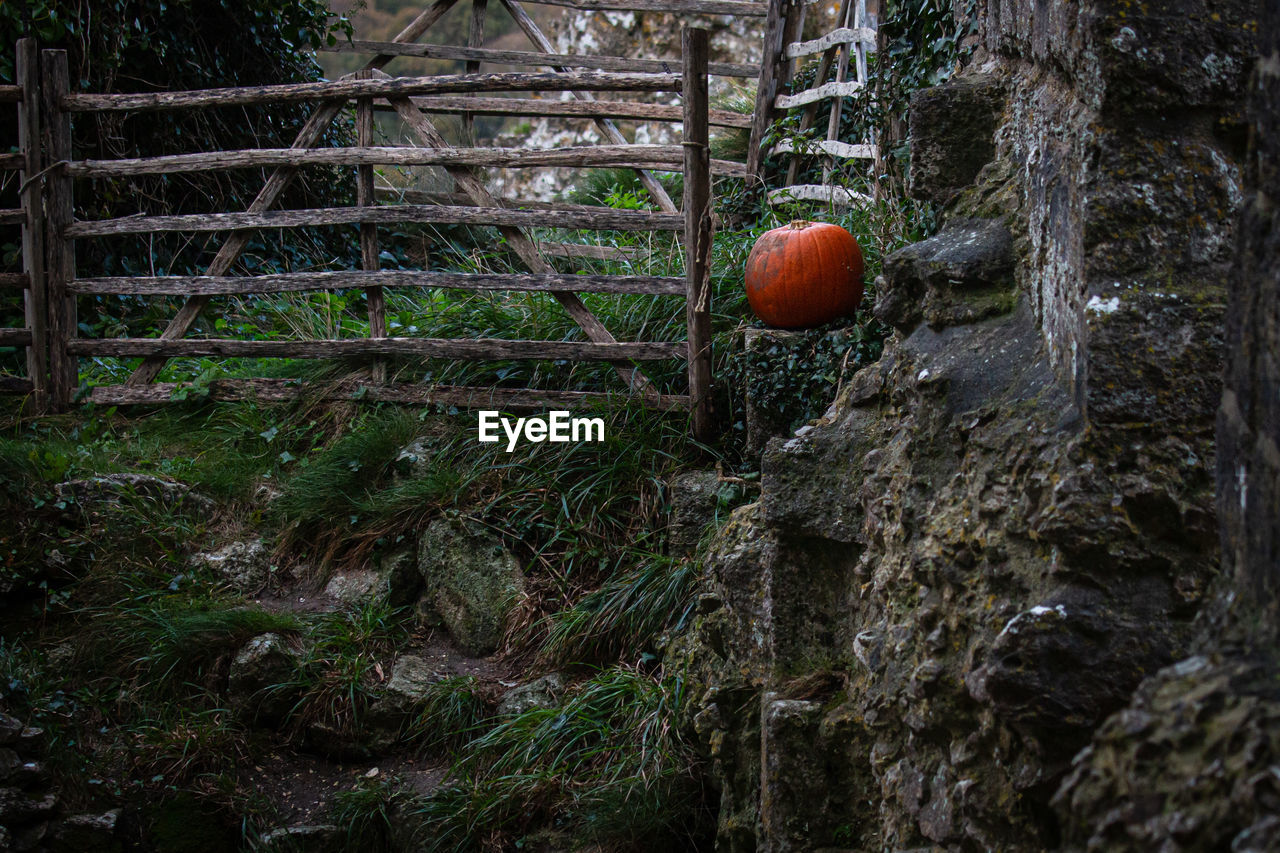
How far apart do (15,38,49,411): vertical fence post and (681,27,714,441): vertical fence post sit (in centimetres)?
336

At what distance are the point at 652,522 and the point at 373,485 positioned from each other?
1271 mm

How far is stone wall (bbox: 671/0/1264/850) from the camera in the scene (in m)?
1.30

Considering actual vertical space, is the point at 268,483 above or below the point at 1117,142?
below

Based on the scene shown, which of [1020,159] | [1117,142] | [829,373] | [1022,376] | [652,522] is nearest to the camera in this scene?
[1117,142]

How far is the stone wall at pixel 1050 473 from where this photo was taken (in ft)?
4.27

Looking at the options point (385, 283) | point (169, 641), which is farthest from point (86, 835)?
point (385, 283)

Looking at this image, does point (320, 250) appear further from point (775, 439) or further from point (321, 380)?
point (775, 439)

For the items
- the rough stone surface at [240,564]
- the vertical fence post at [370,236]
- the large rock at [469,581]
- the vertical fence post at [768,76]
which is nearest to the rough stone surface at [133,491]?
the rough stone surface at [240,564]

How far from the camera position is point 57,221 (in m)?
5.17

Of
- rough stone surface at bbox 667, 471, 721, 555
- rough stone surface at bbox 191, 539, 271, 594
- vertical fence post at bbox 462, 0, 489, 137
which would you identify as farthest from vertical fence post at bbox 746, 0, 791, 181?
rough stone surface at bbox 191, 539, 271, 594

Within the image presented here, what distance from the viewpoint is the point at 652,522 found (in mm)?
3994

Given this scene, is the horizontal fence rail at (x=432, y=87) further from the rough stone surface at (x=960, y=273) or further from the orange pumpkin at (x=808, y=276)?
the rough stone surface at (x=960, y=273)

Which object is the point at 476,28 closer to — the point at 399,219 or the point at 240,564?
the point at 399,219

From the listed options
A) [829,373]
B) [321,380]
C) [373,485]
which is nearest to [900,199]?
[829,373]
